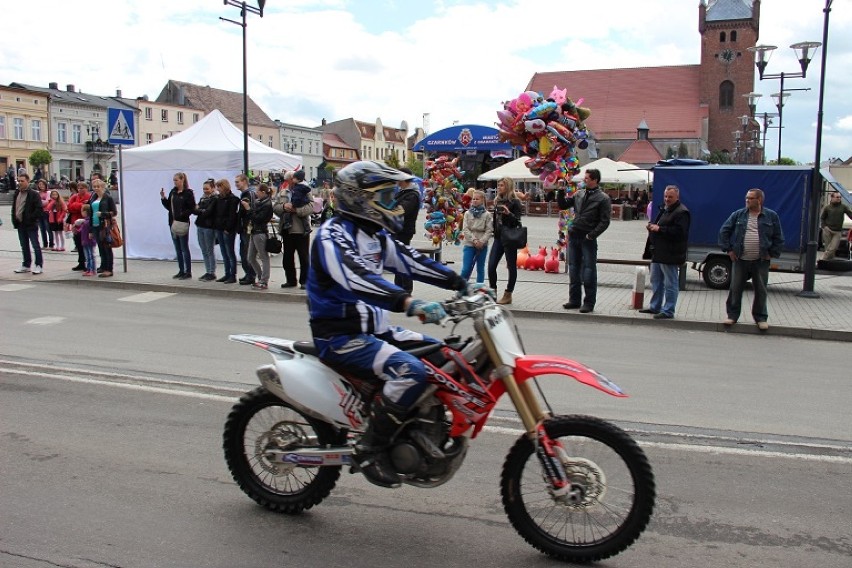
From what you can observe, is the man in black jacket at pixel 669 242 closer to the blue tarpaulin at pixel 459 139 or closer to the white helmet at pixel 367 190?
the white helmet at pixel 367 190

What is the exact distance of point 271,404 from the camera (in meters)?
4.12

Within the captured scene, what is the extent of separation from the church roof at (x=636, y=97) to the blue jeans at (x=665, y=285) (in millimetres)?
84445

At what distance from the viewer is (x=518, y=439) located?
12.1 ft

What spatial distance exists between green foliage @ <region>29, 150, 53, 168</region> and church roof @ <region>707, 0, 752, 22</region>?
71.6 m

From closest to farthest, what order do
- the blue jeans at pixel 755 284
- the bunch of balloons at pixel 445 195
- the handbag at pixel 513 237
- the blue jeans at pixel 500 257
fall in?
the blue jeans at pixel 755 284, the handbag at pixel 513 237, the blue jeans at pixel 500 257, the bunch of balloons at pixel 445 195

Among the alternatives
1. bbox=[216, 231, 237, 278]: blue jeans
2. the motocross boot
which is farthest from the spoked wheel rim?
bbox=[216, 231, 237, 278]: blue jeans

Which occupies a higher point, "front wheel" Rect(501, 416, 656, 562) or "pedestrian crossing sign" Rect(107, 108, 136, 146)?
"pedestrian crossing sign" Rect(107, 108, 136, 146)

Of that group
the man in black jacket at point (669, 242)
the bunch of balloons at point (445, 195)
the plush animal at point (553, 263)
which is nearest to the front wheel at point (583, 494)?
the man in black jacket at point (669, 242)

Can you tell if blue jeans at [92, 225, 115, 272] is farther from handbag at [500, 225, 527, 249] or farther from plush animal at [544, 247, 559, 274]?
plush animal at [544, 247, 559, 274]

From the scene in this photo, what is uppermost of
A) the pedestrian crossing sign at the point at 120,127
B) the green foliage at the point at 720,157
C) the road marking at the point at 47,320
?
the green foliage at the point at 720,157

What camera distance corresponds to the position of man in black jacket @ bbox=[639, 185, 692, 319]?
10570 mm

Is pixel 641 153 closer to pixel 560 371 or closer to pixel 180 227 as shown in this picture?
pixel 180 227

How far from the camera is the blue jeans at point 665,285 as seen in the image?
35.6ft

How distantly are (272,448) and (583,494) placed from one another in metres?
1.66
